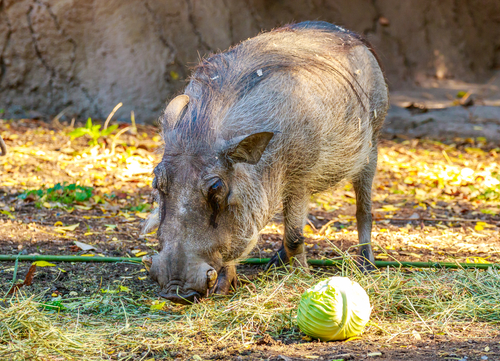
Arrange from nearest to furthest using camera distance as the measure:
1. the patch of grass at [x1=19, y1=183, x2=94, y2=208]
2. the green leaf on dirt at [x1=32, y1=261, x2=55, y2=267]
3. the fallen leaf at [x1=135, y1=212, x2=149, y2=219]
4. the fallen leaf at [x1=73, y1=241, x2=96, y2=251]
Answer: the green leaf on dirt at [x1=32, y1=261, x2=55, y2=267]
the fallen leaf at [x1=73, y1=241, x2=96, y2=251]
the fallen leaf at [x1=135, y1=212, x2=149, y2=219]
the patch of grass at [x1=19, y1=183, x2=94, y2=208]

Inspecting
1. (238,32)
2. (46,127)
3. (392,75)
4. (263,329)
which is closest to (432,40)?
(392,75)

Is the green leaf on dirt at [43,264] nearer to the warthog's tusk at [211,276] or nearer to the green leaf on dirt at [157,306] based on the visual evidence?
the green leaf on dirt at [157,306]

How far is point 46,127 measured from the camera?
21.7ft

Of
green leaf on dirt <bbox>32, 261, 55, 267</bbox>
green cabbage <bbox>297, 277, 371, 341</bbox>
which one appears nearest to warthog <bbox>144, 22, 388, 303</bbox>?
green cabbage <bbox>297, 277, 371, 341</bbox>

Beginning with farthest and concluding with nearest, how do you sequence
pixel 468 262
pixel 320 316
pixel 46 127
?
pixel 46 127 < pixel 468 262 < pixel 320 316

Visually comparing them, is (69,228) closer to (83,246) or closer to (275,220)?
(83,246)

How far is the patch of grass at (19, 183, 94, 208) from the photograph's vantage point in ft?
14.6

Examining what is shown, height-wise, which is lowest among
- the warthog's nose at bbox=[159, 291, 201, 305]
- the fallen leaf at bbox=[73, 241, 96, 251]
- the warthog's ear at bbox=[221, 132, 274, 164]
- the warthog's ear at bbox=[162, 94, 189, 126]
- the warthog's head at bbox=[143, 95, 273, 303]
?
the fallen leaf at bbox=[73, 241, 96, 251]

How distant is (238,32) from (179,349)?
633cm

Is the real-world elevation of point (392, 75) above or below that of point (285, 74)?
below

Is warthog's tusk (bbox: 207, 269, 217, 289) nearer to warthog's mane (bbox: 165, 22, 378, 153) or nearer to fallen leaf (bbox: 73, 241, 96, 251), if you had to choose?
warthog's mane (bbox: 165, 22, 378, 153)

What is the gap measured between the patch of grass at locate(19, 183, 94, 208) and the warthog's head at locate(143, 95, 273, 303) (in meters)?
2.06

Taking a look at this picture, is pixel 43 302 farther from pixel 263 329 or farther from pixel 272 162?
pixel 272 162

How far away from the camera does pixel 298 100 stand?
3.01m
